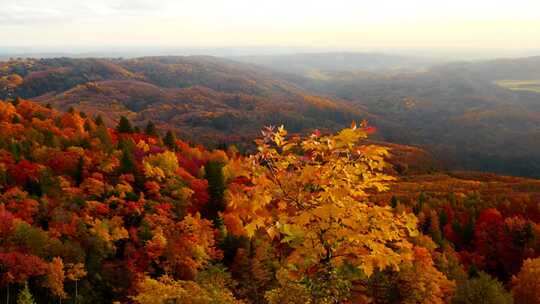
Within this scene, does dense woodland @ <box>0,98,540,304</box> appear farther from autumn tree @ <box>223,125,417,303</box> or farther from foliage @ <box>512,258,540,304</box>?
foliage @ <box>512,258,540,304</box>

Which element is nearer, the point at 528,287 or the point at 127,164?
the point at 528,287

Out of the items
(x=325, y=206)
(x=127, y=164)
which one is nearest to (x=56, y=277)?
(x=127, y=164)

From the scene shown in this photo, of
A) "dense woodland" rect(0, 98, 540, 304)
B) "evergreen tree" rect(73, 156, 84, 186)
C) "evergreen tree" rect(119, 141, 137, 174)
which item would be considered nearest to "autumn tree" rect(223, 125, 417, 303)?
"dense woodland" rect(0, 98, 540, 304)

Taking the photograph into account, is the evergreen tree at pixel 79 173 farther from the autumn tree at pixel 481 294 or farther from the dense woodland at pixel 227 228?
the autumn tree at pixel 481 294

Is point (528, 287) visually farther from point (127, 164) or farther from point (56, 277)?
point (127, 164)

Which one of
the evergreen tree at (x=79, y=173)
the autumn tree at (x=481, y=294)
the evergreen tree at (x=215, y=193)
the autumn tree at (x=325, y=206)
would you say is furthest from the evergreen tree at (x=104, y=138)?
the autumn tree at (x=325, y=206)

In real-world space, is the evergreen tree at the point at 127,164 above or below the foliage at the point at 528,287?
above
